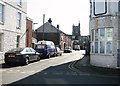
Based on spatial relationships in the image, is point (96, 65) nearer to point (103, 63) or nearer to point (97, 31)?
point (103, 63)

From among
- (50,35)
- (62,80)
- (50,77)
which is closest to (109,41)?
(50,77)

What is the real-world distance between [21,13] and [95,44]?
43.6 feet

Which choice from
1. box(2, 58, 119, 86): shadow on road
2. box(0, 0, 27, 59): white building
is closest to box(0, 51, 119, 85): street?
box(2, 58, 119, 86): shadow on road

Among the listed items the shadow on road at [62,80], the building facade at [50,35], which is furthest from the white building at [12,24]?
the building facade at [50,35]

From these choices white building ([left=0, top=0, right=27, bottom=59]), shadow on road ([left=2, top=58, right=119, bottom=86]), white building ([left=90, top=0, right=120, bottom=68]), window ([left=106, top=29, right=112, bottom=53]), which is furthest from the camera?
white building ([left=0, top=0, right=27, bottom=59])

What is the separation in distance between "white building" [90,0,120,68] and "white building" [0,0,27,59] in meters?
9.65

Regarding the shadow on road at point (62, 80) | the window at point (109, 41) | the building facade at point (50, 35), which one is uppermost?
the building facade at point (50, 35)

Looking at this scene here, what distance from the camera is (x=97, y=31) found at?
70.5 ft

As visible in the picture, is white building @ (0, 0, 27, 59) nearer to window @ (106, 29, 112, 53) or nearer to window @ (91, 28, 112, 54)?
window @ (91, 28, 112, 54)

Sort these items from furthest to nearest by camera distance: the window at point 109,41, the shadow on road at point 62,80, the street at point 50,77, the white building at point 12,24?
the white building at point 12,24 < the window at point 109,41 < the street at point 50,77 < the shadow on road at point 62,80

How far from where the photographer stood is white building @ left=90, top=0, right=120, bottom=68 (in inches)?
790

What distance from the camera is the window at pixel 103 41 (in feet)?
67.2

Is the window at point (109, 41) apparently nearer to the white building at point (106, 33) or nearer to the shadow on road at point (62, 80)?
the white building at point (106, 33)

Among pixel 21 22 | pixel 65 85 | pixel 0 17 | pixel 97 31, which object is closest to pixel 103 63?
pixel 97 31
